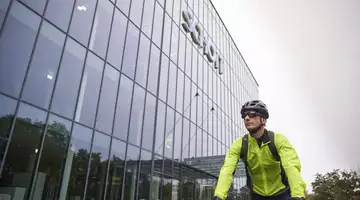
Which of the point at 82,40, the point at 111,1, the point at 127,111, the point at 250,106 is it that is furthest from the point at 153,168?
the point at 250,106

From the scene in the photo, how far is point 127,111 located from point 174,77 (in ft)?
20.4

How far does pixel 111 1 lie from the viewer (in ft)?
44.2

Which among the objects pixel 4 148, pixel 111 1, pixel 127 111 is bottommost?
pixel 4 148

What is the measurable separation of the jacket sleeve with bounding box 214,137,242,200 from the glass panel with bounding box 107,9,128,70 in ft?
34.0

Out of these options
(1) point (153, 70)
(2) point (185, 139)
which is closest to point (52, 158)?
(1) point (153, 70)

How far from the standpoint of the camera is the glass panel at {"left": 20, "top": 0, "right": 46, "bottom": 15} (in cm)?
912

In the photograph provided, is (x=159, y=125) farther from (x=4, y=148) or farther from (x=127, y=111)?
(x=4, y=148)

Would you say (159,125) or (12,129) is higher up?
(159,125)

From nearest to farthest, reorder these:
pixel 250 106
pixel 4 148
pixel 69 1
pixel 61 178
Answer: pixel 250 106
pixel 4 148
pixel 61 178
pixel 69 1

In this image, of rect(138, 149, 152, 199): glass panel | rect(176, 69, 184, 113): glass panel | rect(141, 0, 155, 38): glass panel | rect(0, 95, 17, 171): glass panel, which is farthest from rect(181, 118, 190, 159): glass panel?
rect(0, 95, 17, 171): glass panel

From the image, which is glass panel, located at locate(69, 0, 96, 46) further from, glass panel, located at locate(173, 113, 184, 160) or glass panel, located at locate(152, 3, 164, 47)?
glass panel, located at locate(173, 113, 184, 160)

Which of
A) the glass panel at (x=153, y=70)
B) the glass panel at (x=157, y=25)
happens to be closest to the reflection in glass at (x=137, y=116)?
the glass panel at (x=153, y=70)

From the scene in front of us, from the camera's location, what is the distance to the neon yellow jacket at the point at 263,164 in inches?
118

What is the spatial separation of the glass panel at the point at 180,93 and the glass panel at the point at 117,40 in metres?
6.33
